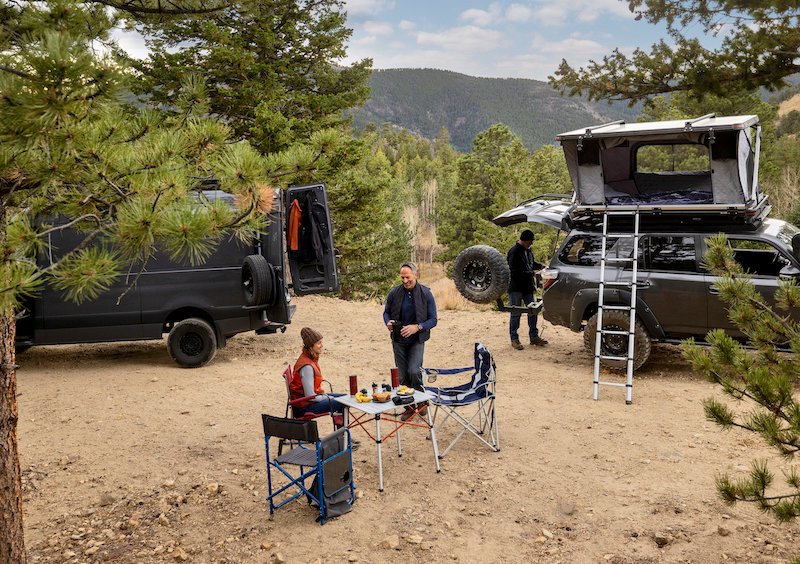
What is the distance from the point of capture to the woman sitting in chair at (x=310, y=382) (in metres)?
6.10

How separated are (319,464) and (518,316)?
6.07m

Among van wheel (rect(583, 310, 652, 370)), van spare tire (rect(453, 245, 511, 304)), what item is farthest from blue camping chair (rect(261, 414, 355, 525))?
van spare tire (rect(453, 245, 511, 304))

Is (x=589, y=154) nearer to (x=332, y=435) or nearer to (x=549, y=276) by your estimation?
(x=549, y=276)

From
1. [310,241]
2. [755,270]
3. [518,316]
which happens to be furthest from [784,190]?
[310,241]

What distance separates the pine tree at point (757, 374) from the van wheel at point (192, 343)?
730 cm

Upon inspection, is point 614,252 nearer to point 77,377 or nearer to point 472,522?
point 472,522

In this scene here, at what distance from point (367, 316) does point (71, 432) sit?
7.31m

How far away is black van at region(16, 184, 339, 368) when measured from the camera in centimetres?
958

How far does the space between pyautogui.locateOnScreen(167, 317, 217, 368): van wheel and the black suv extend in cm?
467

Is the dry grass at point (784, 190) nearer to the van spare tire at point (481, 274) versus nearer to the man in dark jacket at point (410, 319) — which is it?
the van spare tire at point (481, 274)

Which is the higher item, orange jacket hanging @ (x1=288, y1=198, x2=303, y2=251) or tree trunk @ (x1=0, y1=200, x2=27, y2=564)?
orange jacket hanging @ (x1=288, y1=198, x2=303, y2=251)

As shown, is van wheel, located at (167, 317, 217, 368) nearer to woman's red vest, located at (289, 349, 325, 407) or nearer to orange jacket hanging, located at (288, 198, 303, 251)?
orange jacket hanging, located at (288, 198, 303, 251)

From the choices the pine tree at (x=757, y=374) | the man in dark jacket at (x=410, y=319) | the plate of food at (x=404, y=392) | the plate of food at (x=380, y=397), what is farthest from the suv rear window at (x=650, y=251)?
the pine tree at (x=757, y=374)

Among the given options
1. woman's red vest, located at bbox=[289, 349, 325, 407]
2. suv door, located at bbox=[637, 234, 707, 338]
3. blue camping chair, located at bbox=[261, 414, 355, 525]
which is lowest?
blue camping chair, located at bbox=[261, 414, 355, 525]
